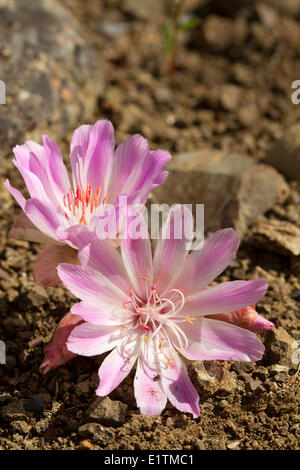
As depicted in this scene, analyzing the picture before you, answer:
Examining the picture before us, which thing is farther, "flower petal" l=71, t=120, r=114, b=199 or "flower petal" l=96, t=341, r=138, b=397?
"flower petal" l=71, t=120, r=114, b=199

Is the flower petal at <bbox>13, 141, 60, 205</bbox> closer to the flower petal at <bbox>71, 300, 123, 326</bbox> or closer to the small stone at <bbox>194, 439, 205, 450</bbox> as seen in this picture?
the flower petal at <bbox>71, 300, 123, 326</bbox>

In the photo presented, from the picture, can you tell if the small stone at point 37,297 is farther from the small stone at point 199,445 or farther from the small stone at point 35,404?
the small stone at point 199,445

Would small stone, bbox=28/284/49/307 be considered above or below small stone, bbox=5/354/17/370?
above

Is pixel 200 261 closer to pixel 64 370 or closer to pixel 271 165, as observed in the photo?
pixel 64 370

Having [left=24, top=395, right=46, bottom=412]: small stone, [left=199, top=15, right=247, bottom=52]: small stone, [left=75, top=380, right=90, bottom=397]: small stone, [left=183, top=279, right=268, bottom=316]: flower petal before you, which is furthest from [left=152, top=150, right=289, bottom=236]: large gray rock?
[left=199, top=15, right=247, bottom=52]: small stone

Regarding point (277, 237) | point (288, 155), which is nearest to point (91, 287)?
point (277, 237)

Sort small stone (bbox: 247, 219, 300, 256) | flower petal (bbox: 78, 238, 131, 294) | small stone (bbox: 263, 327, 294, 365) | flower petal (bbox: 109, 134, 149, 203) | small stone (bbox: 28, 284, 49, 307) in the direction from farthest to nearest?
1. small stone (bbox: 247, 219, 300, 256)
2. small stone (bbox: 28, 284, 49, 307)
3. small stone (bbox: 263, 327, 294, 365)
4. flower petal (bbox: 109, 134, 149, 203)
5. flower petal (bbox: 78, 238, 131, 294)
